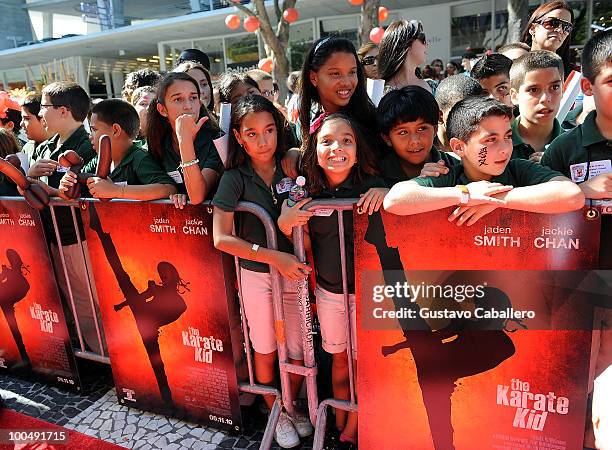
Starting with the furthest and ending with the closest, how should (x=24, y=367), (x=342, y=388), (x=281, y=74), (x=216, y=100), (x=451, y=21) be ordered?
(x=451, y=21), (x=281, y=74), (x=216, y=100), (x=24, y=367), (x=342, y=388)

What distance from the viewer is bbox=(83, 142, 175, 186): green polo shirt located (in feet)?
8.93

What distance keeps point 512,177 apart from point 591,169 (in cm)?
36

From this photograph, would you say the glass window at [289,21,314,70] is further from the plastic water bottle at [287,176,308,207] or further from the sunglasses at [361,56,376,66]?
the plastic water bottle at [287,176,308,207]

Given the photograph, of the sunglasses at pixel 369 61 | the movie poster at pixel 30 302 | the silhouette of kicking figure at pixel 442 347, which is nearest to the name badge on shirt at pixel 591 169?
the silhouette of kicking figure at pixel 442 347

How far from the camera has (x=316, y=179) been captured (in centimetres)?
227

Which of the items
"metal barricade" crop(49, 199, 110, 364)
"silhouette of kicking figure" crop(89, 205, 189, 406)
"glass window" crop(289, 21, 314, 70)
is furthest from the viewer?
"glass window" crop(289, 21, 314, 70)

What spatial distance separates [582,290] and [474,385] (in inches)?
Result: 24.8

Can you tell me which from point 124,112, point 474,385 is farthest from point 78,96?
point 474,385

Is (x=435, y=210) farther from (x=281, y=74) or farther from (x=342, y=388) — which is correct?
(x=281, y=74)

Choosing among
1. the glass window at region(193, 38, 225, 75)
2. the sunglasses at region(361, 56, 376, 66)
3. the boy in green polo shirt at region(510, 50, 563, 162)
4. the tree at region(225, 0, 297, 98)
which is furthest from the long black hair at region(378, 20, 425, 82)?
the glass window at region(193, 38, 225, 75)

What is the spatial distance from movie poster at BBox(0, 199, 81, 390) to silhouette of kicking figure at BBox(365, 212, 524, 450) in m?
2.34

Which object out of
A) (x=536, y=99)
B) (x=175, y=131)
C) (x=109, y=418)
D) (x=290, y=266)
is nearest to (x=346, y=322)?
(x=290, y=266)

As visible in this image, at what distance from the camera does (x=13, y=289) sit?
3.30m

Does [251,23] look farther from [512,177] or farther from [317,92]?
[512,177]
